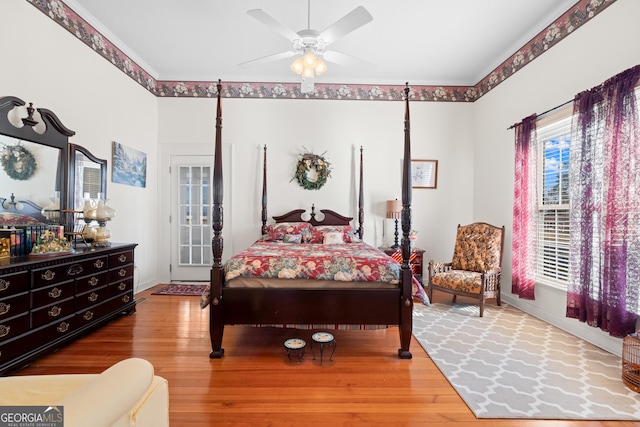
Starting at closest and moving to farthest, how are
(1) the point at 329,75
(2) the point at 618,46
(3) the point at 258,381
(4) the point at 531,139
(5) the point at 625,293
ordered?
(3) the point at 258,381 → (5) the point at 625,293 → (2) the point at 618,46 → (4) the point at 531,139 → (1) the point at 329,75

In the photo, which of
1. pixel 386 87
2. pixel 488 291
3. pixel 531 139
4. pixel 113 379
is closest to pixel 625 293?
pixel 488 291

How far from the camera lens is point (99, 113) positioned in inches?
144

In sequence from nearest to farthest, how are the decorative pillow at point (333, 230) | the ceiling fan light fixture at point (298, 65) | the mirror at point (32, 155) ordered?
the mirror at point (32, 155)
the ceiling fan light fixture at point (298, 65)
the decorative pillow at point (333, 230)

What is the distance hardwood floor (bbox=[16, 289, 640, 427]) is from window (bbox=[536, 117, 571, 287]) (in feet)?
6.21

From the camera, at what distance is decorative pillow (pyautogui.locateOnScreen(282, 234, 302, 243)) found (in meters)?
Result: 4.27

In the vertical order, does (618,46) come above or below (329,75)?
below

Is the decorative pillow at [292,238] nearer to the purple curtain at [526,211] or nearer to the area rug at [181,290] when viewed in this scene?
the area rug at [181,290]

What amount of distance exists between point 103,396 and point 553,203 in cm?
419

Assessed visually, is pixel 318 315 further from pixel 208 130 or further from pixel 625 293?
pixel 208 130

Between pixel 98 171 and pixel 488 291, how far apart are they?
4905 mm

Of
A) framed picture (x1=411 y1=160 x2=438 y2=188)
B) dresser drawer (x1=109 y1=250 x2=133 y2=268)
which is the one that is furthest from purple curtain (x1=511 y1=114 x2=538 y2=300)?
dresser drawer (x1=109 y1=250 x2=133 y2=268)

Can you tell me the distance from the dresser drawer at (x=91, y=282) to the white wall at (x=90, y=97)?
3.13 feet

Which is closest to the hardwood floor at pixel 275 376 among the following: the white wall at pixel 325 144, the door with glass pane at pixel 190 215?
the door with glass pane at pixel 190 215

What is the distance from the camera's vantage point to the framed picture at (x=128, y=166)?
156 inches
